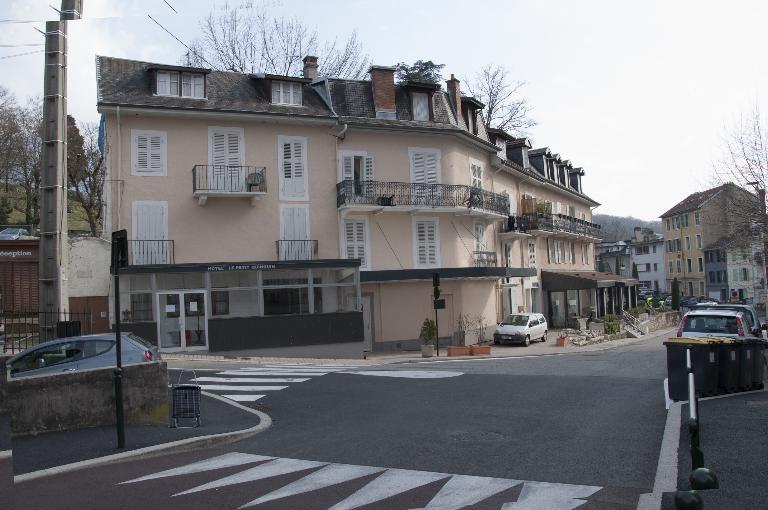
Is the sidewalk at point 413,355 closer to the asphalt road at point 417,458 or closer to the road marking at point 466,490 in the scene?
the asphalt road at point 417,458

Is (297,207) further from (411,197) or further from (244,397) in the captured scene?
(244,397)

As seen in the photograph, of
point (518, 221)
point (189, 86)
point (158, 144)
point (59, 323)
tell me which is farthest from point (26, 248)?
point (518, 221)

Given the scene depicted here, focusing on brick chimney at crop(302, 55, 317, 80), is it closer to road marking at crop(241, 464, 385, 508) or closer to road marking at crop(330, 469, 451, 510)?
road marking at crop(241, 464, 385, 508)

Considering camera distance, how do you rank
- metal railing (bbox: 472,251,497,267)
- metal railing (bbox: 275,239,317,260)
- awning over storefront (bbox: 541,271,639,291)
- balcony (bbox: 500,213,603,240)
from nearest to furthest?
metal railing (bbox: 275,239,317,260) < metal railing (bbox: 472,251,497,267) < balcony (bbox: 500,213,603,240) < awning over storefront (bbox: 541,271,639,291)

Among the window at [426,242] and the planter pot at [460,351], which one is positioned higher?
the window at [426,242]

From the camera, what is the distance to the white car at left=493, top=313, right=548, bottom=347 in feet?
102

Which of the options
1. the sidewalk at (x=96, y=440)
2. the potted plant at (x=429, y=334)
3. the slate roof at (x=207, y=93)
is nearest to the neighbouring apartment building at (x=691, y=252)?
the potted plant at (x=429, y=334)

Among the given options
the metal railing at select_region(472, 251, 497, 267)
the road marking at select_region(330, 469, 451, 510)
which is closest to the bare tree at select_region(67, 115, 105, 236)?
the metal railing at select_region(472, 251, 497, 267)

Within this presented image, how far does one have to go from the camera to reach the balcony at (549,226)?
36438mm

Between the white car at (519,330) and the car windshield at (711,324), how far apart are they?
1455cm

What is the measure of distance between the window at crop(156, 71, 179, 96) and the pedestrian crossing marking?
2086cm

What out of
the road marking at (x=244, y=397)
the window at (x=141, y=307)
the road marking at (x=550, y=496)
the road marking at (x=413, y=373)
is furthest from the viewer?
the window at (x=141, y=307)

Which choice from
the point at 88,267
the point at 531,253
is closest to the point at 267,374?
the point at 88,267

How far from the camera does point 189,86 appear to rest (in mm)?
27000
